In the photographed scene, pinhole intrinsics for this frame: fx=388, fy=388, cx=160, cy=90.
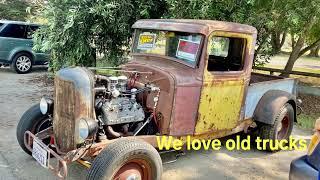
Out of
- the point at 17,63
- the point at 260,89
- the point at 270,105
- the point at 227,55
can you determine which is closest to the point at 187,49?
the point at 227,55

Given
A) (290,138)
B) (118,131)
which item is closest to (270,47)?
(290,138)

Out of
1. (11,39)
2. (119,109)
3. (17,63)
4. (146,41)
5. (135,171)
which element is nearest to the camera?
(135,171)

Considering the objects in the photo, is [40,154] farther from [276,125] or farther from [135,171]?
[276,125]

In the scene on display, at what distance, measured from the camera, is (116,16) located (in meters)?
8.09

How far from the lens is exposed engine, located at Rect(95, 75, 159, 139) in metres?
4.27

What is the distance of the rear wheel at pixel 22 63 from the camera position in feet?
40.2

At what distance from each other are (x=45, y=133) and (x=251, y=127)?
321cm

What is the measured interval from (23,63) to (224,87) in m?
9.11

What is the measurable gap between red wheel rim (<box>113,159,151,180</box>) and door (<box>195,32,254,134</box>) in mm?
1020

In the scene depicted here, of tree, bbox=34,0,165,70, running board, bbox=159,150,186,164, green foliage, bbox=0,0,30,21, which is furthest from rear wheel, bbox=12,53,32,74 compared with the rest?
running board, bbox=159,150,186,164

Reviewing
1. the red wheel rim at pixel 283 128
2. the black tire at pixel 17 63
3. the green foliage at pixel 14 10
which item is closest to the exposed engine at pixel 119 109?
the red wheel rim at pixel 283 128

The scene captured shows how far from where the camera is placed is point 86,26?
8.19 metres

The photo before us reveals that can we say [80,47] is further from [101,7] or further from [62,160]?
[62,160]

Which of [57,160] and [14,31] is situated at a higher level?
[14,31]
